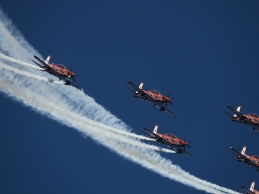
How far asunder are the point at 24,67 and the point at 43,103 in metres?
4.85

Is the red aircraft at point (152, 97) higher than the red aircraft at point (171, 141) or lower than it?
higher

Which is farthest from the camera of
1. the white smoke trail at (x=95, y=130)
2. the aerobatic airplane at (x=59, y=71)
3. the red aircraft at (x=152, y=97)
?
the red aircraft at (x=152, y=97)

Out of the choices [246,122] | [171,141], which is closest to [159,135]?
[171,141]

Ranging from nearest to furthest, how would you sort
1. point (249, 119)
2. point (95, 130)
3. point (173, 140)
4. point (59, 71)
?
point (59, 71) < point (173, 140) < point (249, 119) < point (95, 130)

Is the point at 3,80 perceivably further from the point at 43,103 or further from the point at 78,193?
the point at 78,193

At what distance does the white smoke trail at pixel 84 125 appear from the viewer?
200ft

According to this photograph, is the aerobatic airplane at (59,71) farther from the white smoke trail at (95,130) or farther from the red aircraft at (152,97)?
the red aircraft at (152,97)

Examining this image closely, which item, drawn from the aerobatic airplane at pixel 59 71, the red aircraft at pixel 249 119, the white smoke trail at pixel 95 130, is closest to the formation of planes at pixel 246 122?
the red aircraft at pixel 249 119

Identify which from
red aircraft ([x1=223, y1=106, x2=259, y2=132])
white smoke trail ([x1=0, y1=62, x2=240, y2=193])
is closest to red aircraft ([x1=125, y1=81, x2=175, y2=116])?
white smoke trail ([x1=0, y1=62, x2=240, y2=193])

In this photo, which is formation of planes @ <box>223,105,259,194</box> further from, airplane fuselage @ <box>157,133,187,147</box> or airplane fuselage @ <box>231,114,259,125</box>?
airplane fuselage @ <box>157,133,187,147</box>

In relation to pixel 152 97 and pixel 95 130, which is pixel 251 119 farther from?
pixel 95 130

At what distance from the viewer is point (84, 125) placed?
2579 inches

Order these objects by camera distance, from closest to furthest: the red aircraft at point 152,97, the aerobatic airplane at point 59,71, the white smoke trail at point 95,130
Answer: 1. the aerobatic airplane at point 59,71
2. the white smoke trail at point 95,130
3. the red aircraft at point 152,97

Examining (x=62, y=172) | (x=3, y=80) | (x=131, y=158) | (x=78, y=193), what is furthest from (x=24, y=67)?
(x=62, y=172)
